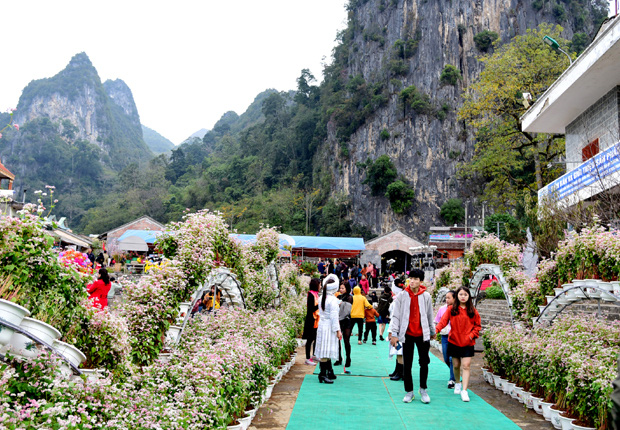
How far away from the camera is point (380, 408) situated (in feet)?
19.0

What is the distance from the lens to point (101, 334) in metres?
3.85

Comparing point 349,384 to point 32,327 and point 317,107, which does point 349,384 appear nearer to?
point 32,327

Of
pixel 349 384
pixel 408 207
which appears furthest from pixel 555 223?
pixel 408 207

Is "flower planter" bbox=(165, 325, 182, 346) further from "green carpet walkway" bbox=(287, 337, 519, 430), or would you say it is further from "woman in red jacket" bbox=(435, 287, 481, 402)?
"woman in red jacket" bbox=(435, 287, 481, 402)

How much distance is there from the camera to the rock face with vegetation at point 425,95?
155 feet

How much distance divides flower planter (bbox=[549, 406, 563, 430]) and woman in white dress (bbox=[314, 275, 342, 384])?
279 cm

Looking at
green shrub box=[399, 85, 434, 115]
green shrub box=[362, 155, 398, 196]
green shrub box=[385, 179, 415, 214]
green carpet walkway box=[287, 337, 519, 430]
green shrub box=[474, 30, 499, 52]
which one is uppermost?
green shrub box=[474, 30, 499, 52]

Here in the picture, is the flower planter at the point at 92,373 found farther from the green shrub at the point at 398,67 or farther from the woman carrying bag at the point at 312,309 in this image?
the green shrub at the point at 398,67

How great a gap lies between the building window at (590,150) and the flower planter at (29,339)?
49.1ft

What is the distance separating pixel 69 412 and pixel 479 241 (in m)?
8.95

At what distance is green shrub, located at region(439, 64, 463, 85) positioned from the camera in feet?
155

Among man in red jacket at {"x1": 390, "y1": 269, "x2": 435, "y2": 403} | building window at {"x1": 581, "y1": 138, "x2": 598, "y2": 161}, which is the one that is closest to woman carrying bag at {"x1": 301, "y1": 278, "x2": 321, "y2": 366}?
man in red jacket at {"x1": 390, "y1": 269, "x2": 435, "y2": 403}

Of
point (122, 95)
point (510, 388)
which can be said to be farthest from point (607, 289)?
point (122, 95)

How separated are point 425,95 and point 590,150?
36.4 meters
